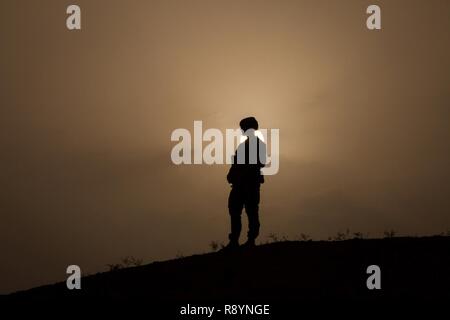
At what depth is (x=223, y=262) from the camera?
13.8 meters

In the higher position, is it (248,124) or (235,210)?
(248,124)

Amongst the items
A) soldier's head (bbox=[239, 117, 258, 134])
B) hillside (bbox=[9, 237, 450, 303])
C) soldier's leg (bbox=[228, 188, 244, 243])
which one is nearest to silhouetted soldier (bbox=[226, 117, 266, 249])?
soldier's leg (bbox=[228, 188, 244, 243])

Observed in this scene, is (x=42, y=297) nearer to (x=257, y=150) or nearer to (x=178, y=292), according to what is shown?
(x=178, y=292)

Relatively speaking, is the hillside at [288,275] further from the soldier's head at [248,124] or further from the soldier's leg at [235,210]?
the soldier's head at [248,124]

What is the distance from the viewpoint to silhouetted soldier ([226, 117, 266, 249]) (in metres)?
14.6

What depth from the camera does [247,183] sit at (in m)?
14.6

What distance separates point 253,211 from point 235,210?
431 millimetres

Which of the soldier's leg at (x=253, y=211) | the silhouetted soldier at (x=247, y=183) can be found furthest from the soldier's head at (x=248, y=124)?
the soldier's leg at (x=253, y=211)

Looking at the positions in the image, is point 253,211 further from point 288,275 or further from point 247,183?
point 288,275

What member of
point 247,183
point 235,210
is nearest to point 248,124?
point 247,183

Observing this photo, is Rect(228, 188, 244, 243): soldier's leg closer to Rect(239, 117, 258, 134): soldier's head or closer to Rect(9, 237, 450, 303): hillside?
Rect(9, 237, 450, 303): hillside
